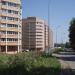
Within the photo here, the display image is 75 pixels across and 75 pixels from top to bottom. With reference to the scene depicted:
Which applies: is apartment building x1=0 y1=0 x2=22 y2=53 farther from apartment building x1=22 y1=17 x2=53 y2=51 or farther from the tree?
apartment building x1=22 y1=17 x2=53 y2=51

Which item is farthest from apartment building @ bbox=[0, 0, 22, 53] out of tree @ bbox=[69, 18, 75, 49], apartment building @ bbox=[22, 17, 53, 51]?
apartment building @ bbox=[22, 17, 53, 51]

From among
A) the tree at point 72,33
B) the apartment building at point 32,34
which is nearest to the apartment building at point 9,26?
the tree at point 72,33

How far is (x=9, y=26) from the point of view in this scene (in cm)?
9369

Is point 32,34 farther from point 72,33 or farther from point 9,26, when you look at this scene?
point 9,26

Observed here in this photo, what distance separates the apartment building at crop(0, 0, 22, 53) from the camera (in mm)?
90719

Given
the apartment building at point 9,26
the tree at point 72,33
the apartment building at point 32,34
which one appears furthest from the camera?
the apartment building at point 32,34

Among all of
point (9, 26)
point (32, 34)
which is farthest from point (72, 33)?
point (32, 34)

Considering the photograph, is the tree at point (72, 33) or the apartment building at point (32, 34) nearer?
the tree at point (72, 33)

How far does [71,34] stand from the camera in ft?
319

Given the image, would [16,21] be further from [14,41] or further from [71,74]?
[71,74]

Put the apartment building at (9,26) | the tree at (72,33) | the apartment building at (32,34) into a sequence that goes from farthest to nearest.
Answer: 1. the apartment building at (32,34)
2. the tree at (72,33)
3. the apartment building at (9,26)

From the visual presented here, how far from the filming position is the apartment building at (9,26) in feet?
298

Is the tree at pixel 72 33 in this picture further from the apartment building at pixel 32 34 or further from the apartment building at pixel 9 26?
the apartment building at pixel 32 34

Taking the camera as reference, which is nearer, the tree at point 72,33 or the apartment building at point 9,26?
the apartment building at point 9,26
